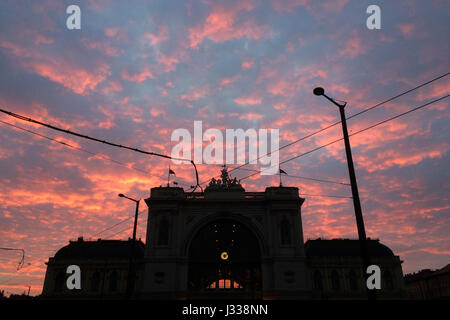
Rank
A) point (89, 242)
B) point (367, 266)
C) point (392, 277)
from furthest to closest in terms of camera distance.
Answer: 1. point (89, 242)
2. point (392, 277)
3. point (367, 266)

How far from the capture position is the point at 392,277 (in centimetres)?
4938

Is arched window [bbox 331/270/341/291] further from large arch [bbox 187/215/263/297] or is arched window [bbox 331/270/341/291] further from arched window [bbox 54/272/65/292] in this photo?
arched window [bbox 54/272/65/292]

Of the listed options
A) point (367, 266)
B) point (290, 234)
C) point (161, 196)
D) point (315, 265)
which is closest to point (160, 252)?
point (161, 196)

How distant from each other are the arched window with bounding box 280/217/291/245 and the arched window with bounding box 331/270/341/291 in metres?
13.6

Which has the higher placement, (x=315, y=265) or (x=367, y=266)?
(x=315, y=265)

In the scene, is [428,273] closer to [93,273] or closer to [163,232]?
[163,232]

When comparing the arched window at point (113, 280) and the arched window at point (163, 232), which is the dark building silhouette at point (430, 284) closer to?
the arched window at point (163, 232)

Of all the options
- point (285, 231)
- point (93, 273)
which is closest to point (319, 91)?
point (285, 231)

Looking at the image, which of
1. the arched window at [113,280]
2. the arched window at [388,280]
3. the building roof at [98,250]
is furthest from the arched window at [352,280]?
the arched window at [113,280]

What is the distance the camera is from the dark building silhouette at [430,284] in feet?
237

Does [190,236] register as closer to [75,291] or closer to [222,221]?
Result: [222,221]

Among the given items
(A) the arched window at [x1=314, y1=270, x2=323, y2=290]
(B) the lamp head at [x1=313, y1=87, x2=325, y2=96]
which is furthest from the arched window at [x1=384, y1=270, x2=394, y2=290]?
(B) the lamp head at [x1=313, y1=87, x2=325, y2=96]
